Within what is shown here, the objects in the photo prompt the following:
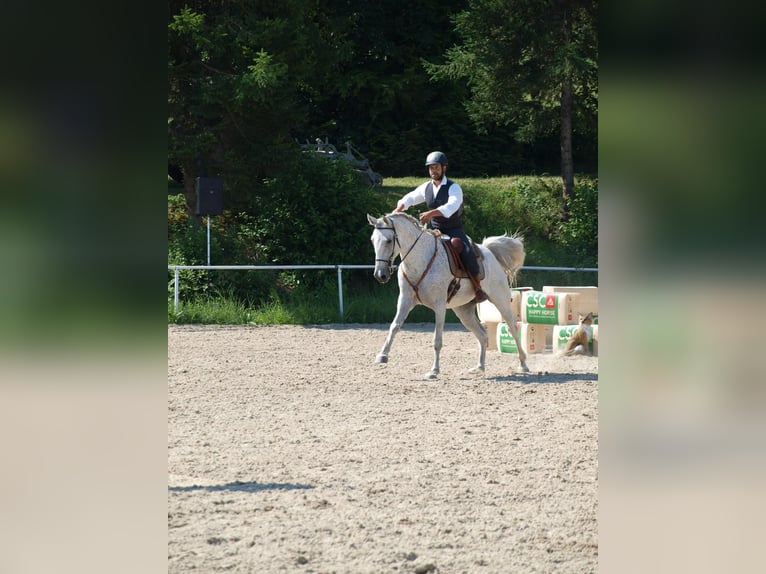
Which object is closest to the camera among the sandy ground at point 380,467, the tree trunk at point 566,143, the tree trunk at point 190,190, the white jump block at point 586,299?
the sandy ground at point 380,467

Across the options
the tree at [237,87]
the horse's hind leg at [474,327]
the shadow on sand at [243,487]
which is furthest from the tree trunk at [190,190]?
the shadow on sand at [243,487]

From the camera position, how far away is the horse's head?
941cm

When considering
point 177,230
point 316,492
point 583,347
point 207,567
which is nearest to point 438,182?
point 583,347

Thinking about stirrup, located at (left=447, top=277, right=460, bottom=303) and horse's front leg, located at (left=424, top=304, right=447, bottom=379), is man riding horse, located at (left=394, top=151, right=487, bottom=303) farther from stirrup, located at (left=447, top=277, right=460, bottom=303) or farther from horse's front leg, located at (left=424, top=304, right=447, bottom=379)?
horse's front leg, located at (left=424, top=304, right=447, bottom=379)

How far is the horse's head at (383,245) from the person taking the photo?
9406 millimetres

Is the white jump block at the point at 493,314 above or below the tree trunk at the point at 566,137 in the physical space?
below

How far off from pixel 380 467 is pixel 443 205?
4666mm

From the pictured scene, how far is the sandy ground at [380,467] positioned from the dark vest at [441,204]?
5.44 feet

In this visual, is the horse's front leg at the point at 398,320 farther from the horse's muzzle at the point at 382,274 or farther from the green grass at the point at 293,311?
the green grass at the point at 293,311

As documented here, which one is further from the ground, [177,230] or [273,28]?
[273,28]
